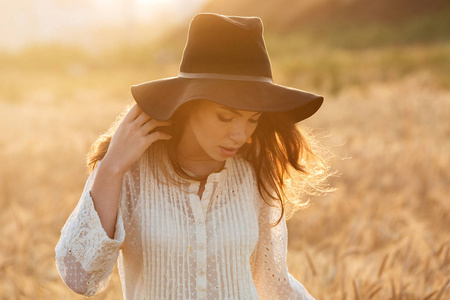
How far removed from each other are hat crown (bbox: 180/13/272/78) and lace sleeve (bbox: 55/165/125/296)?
19.6 inches

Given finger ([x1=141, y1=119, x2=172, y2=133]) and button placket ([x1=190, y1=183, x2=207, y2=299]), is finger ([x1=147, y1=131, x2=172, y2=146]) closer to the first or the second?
finger ([x1=141, y1=119, x2=172, y2=133])

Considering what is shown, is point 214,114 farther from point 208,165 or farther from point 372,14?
point 372,14

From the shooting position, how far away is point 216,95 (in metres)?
1.43

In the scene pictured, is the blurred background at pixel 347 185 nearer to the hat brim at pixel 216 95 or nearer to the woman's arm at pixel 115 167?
the hat brim at pixel 216 95

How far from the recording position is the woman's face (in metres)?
1.51

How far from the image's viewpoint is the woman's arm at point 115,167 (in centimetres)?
143

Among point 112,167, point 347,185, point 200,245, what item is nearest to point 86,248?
point 112,167

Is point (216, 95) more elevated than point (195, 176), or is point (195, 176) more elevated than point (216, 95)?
point (216, 95)

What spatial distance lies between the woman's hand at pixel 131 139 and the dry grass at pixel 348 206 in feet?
3.53

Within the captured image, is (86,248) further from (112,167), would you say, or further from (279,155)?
(279,155)

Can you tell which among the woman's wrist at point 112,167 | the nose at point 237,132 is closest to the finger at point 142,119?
the woman's wrist at point 112,167

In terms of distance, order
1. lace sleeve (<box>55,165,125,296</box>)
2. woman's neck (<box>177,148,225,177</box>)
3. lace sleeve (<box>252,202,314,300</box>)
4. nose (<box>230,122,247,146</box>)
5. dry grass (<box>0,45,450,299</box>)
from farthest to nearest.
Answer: dry grass (<box>0,45,450,299</box>)
lace sleeve (<box>252,202,314,300</box>)
woman's neck (<box>177,148,225,177</box>)
nose (<box>230,122,247,146</box>)
lace sleeve (<box>55,165,125,296</box>)

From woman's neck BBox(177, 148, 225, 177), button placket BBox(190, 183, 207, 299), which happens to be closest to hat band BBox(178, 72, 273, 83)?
woman's neck BBox(177, 148, 225, 177)

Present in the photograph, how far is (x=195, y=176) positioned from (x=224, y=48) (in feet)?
1.44
